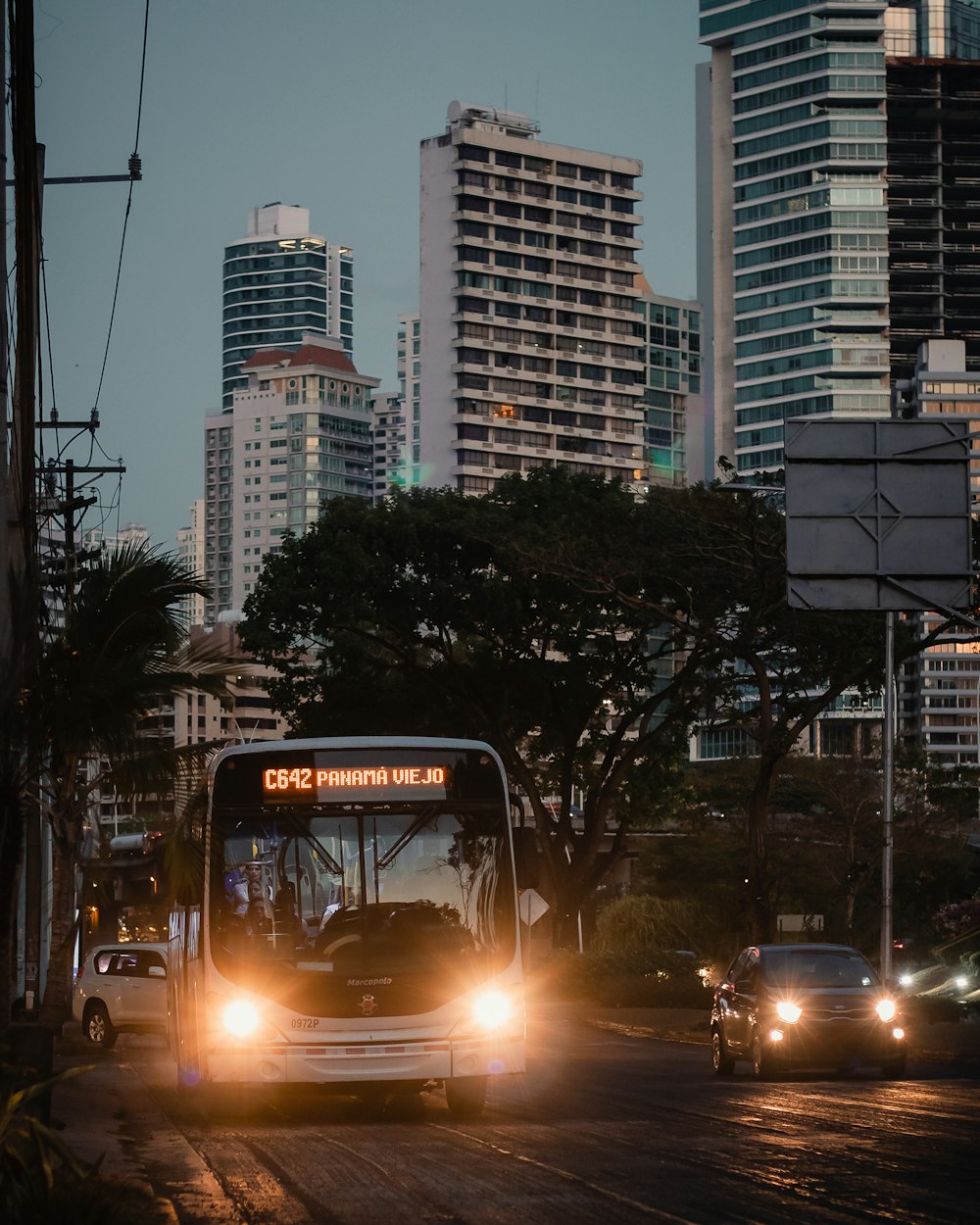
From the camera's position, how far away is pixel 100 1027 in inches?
1316

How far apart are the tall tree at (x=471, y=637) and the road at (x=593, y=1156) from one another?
2416 centimetres

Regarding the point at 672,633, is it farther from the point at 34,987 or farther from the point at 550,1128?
the point at 550,1128

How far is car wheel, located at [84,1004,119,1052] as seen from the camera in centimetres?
3322

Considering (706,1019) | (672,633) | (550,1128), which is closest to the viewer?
(550,1128)

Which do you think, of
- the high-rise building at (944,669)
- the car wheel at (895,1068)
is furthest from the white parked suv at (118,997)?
the high-rise building at (944,669)

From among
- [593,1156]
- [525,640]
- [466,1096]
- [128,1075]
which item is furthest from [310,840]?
[525,640]

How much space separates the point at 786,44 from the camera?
182500 mm

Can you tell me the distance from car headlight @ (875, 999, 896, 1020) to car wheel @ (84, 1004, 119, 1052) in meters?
15.1

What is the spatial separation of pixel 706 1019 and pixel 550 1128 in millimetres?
20692

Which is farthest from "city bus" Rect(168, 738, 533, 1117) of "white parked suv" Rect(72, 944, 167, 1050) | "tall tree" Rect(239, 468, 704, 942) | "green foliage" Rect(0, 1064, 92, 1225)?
"tall tree" Rect(239, 468, 704, 942)

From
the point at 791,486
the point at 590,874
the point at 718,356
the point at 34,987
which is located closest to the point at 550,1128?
the point at 791,486

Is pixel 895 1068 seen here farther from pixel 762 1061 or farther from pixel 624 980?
pixel 624 980

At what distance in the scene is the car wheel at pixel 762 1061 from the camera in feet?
74.0

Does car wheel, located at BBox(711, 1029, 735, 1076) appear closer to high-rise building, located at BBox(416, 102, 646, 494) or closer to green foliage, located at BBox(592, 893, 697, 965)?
green foliage, located at BBox(592, 893, 697, 965)
